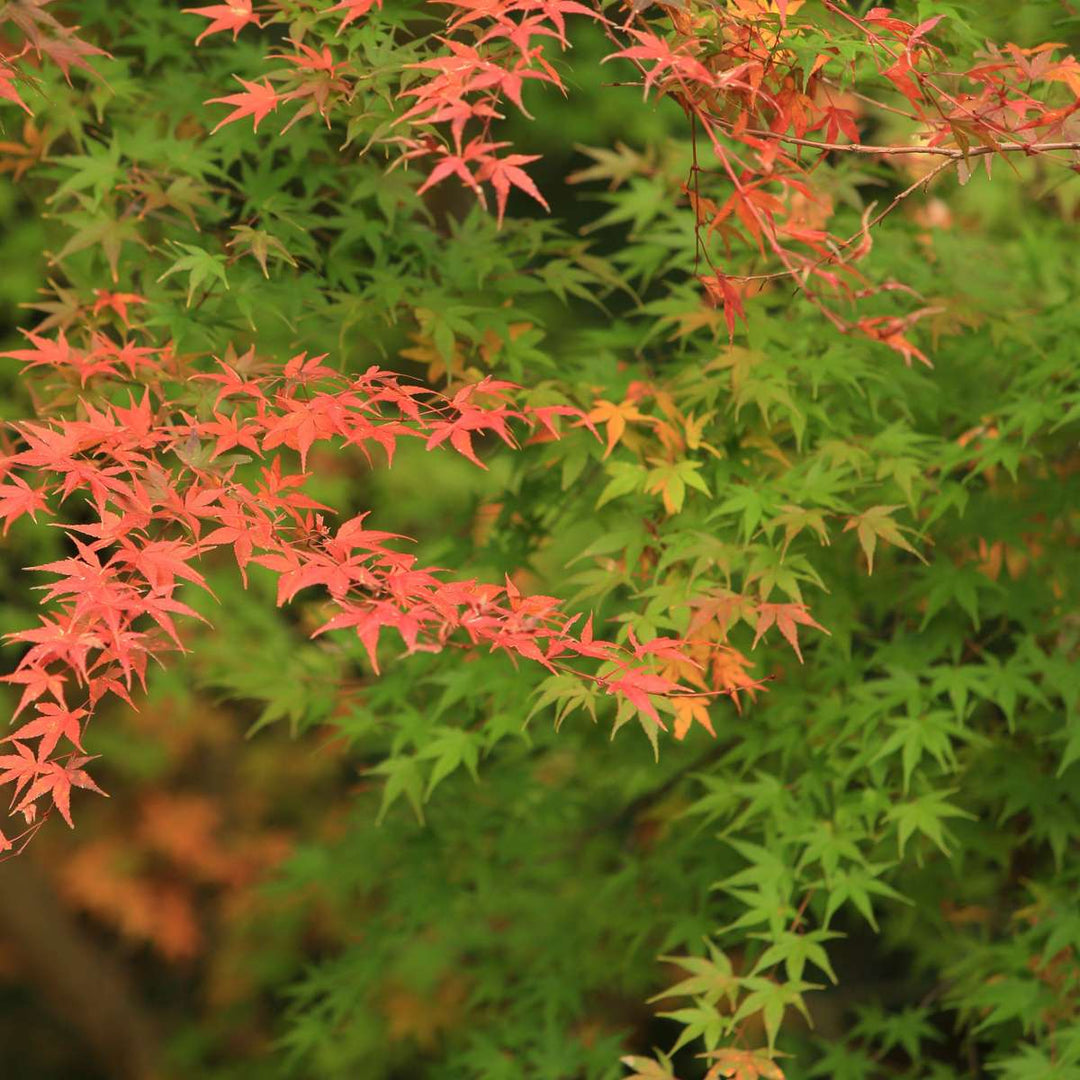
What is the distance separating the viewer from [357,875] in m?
3.86

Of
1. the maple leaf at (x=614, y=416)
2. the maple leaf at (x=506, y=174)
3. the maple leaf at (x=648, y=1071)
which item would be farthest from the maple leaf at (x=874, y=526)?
the maple leaf at (x=648, y=1071)

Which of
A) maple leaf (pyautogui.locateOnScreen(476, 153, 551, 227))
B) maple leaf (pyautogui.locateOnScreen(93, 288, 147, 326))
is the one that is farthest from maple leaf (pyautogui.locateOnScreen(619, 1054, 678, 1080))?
maple leaf (pyautogui.locateOnScreen(93, 288, 147, 326))

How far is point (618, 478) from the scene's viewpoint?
2.76 metres

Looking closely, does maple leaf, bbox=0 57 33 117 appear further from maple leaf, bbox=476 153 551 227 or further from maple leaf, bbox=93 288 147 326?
maple leaf, bbox=476 153 551 227

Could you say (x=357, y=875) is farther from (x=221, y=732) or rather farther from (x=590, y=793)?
(x=221, y=732)

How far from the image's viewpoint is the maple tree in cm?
219

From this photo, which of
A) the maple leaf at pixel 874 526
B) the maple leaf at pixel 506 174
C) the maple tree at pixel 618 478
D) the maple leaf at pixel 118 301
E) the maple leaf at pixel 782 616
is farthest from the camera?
the maple leaf at pixel 118 301

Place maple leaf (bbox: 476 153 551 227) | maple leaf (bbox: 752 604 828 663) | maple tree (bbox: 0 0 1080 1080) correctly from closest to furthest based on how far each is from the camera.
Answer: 1. maple leaf (bbox: 476 153 551 227)
2. maple tree (bbox: 0 0 1080 1080)
3. maple leaf (bbox: 752 604 828 663)

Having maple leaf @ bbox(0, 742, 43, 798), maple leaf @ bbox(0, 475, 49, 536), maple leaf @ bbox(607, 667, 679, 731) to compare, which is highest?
maple leaf @ bbox(0, 475, 49, 536)

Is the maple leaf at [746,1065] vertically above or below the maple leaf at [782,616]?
below

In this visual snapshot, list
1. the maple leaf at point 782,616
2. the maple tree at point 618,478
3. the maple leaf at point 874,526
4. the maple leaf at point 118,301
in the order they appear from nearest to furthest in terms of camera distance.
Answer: the maple tree at point 618,478 → the maple leaf at point 782,616 → the maple leaf at point 874,526 → the maple leaf at point 118,301

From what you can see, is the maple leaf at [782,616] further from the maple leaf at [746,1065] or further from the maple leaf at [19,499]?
the maple leaf at [19,499]

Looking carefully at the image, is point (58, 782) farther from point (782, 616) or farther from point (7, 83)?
point (782, 616)

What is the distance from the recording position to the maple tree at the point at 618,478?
219 cm
